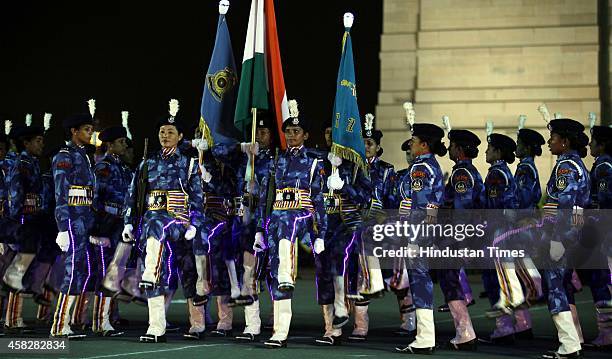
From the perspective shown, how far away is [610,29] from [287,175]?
13640 mm

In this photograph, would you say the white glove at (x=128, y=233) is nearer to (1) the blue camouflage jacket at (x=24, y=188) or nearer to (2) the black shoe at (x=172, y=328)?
Result: (2) the black shoe at (x=172, y=328)

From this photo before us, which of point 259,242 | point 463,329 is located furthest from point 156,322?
point 463,329

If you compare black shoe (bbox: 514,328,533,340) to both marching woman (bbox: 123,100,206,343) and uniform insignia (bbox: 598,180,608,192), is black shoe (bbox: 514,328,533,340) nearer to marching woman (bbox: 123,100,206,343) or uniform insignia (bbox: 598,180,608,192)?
uniform insignia (bbox: 598,180,608,192)

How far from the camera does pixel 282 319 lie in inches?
503

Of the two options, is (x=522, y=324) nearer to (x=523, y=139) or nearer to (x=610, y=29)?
(x=523, y=139)

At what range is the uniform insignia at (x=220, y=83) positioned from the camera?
14953mm

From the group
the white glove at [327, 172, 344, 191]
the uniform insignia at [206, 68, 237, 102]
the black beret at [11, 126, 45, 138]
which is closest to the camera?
the white glove at [327, 172, 344, 191]

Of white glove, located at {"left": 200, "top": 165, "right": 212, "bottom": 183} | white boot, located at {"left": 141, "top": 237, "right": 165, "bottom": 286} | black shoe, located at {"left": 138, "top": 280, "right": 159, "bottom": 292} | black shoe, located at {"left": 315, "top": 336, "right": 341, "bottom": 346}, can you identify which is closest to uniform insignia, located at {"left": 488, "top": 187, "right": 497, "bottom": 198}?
black shoe, located at {"left": 315, "top": 336, "right": 341, "bottom": 346}

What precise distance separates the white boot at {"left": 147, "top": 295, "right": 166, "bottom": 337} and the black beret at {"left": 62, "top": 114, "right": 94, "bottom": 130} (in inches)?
83.9

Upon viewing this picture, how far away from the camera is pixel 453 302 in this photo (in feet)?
43.2

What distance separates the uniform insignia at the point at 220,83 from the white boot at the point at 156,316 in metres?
3.01

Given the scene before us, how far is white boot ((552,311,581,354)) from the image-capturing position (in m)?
12.0

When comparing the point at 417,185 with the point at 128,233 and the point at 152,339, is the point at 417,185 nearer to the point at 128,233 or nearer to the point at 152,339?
the point at 128,233

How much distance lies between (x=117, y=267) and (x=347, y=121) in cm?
306
